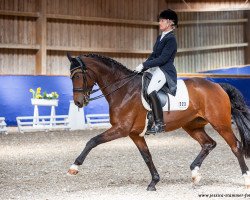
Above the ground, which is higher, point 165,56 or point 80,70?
point 165,56

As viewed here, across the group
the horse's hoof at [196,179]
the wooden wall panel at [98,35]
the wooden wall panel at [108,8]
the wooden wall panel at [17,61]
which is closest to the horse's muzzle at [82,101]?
the horse's hoof at [196,179]

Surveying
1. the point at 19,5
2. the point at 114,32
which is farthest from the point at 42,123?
the point at 114,32

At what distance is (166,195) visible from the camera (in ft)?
21.5

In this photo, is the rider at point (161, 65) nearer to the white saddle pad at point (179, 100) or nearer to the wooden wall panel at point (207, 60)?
the white saddle pad at point (179, 100)

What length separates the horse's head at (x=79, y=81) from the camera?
22.5 feet

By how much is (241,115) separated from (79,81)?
6.75 feet

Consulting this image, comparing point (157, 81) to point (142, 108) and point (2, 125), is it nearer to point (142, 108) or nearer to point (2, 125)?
point (142, 108)

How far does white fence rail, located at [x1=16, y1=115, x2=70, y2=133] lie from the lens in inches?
616

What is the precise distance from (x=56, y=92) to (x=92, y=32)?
6.71 meters

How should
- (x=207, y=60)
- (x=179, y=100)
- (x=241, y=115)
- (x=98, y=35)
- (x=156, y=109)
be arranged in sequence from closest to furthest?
(x=156, y=109) < (x=179, y=100) < (x=241, y=115) < (x=98, y=35) < (x=207, y=60)

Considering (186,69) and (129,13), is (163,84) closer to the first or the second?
(129,13)

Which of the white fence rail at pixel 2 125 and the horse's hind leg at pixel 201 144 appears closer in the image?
the horse's hind leg at pixel 201 144

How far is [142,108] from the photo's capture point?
708 cm

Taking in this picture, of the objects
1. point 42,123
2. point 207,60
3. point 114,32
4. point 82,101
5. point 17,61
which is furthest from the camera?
point 207,60
